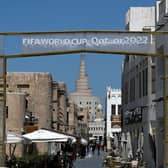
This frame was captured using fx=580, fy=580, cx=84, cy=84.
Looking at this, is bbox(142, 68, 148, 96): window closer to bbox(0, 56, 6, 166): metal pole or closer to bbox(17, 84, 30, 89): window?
bbox(0, 56, 6, 166): metal pole

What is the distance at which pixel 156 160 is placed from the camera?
28.6m

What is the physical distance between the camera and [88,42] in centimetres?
1645

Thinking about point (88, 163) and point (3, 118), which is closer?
point (3, 118)

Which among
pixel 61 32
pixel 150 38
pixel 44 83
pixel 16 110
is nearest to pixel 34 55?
pixel 61 32

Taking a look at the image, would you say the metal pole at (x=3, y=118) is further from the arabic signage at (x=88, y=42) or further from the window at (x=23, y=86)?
the window at (x=23, y=86)

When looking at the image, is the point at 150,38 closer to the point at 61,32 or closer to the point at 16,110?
the point at 61,32

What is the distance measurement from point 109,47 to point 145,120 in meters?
17.6

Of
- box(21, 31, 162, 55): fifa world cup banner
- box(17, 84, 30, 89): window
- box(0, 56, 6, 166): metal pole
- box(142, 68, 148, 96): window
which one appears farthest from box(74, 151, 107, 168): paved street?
box(21, 31, 162, 55): fifa world cup banner

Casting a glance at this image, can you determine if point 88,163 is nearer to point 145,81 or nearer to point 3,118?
point 145,81

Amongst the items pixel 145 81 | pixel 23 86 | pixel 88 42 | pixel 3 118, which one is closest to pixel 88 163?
pixel 145 81

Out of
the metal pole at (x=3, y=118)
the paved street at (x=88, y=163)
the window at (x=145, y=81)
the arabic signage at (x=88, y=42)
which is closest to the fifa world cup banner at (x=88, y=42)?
the arabic signage at (x=88, y=42)

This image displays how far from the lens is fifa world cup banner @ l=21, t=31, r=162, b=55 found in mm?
16469

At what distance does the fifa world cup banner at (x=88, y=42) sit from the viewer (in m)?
16.5

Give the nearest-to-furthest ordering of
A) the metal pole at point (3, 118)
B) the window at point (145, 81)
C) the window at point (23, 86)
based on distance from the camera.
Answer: the metal pole at point (3, 118), the window at point (145, 81), the window at point (23, 86)
